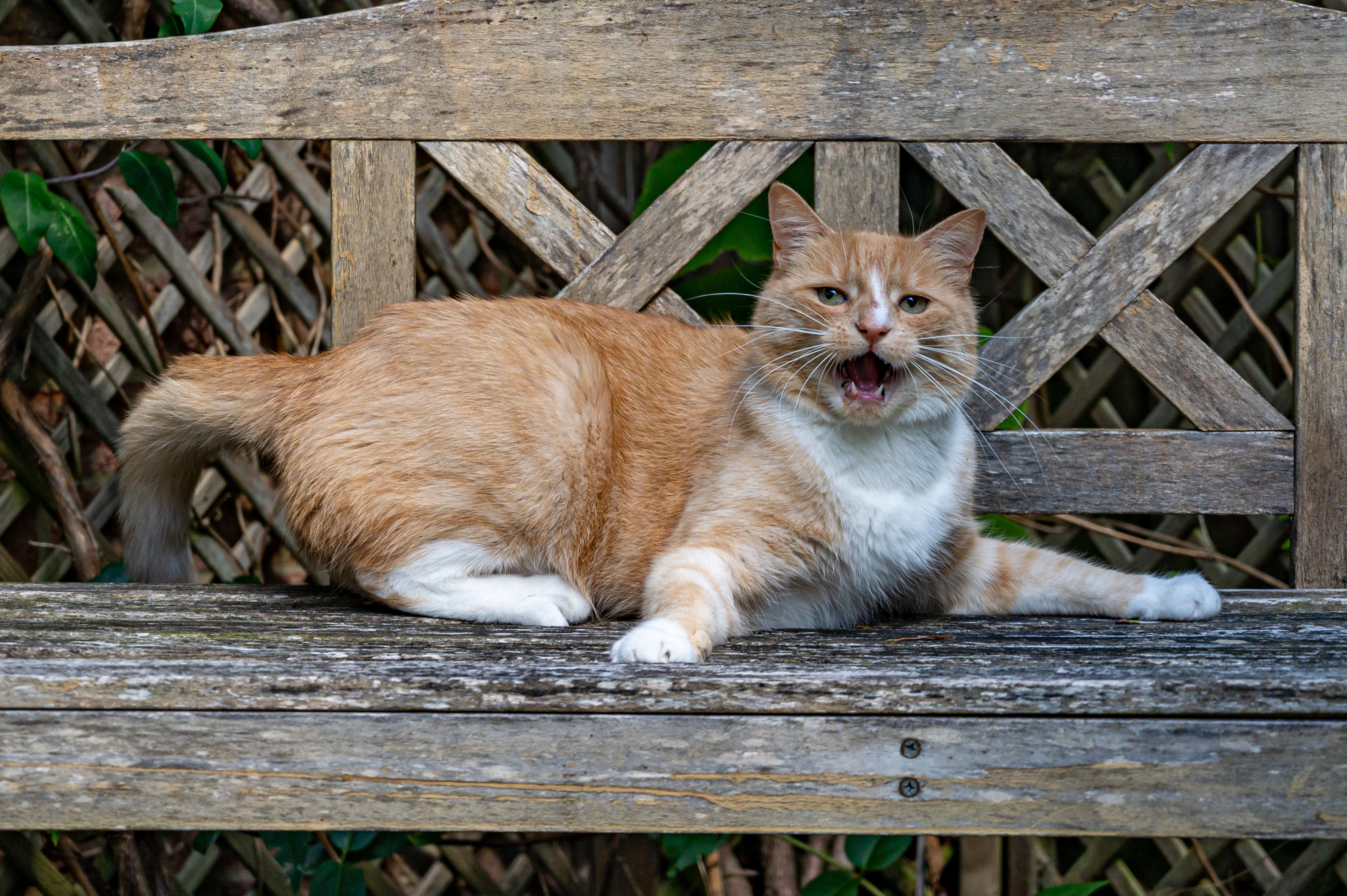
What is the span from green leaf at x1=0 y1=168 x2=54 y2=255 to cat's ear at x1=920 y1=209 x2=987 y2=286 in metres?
1.65

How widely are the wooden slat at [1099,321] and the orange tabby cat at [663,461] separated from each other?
1.25 feet

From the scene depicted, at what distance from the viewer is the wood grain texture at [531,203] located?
2.11m

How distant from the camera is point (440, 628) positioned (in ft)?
5.07

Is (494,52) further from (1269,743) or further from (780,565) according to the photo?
(1269,743)

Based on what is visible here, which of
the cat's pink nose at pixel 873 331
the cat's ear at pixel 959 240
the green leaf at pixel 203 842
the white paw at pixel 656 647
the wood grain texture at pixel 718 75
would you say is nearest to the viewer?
the white paw at pixel 656 647

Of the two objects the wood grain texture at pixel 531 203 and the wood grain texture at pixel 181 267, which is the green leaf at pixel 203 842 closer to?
the wood grain texture at pixel 181 267

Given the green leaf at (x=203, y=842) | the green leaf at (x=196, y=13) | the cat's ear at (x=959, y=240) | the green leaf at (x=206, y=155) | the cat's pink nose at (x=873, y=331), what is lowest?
the green leaf at (x=203, y=842)

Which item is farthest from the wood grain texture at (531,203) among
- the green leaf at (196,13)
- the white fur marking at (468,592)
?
the white fur marking at (468,592)

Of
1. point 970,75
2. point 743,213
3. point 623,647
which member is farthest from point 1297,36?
point 623,647

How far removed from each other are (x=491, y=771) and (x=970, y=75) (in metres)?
1.61

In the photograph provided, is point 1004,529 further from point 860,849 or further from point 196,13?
point 196,13

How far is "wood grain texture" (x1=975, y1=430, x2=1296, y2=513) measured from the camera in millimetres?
2070

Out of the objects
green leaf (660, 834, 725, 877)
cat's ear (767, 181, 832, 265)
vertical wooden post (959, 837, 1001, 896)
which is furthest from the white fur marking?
vertical wooden post (959, 837, 1001, 896)

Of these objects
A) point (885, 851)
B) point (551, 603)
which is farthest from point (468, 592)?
point (885, 851)
